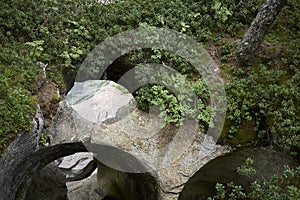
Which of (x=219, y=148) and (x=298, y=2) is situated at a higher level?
(x=298, y=2)

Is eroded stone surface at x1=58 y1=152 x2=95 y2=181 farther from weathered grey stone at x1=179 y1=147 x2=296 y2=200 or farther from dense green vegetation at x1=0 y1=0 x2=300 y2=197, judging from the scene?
dense green vegetation at x1=0 y1=0 x2=300 y2=197

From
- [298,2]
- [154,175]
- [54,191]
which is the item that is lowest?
[54,191]

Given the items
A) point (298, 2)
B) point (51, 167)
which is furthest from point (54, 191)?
point (298, 2)

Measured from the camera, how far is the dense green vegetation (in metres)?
6.95

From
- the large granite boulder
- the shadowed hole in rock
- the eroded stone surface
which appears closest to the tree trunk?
the large granite boulder

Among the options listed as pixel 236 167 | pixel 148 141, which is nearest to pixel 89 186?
pixel 148 141

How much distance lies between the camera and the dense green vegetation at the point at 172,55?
273 inches

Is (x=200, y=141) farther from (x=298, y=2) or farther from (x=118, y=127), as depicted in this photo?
(x=298, y=2)

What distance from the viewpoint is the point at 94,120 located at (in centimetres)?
768

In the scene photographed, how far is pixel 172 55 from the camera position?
26.2 feet

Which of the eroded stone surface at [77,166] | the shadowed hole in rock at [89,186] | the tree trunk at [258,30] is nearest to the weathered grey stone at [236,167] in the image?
the shadowed hole in rock at [89,186]

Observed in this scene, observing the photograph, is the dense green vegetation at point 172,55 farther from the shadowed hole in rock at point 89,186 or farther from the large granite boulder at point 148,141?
the shadowed hole in rock at point 89,186

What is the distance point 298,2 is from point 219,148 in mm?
4085

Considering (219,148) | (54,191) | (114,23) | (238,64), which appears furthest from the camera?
(54,191)
